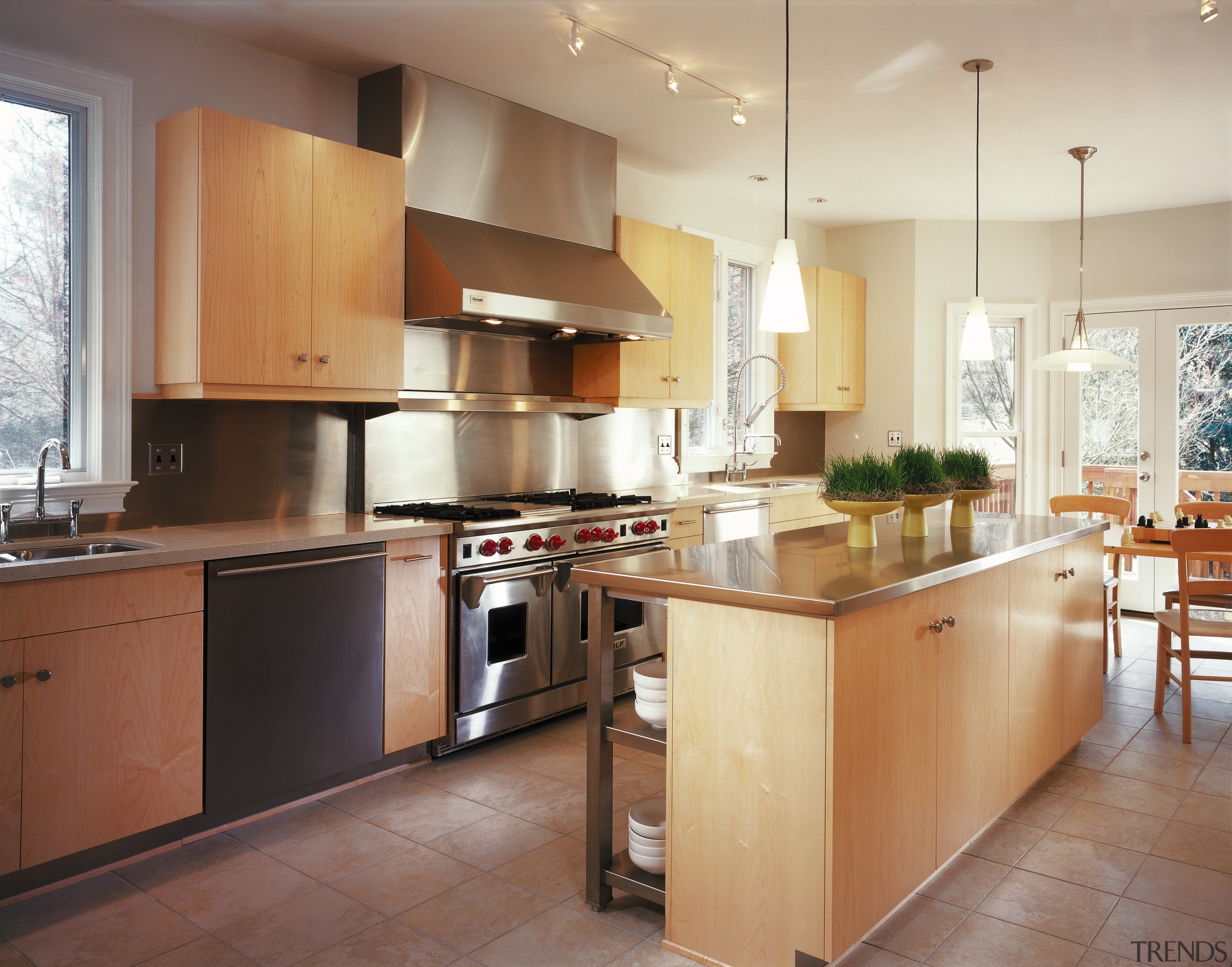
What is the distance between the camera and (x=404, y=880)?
102 inches

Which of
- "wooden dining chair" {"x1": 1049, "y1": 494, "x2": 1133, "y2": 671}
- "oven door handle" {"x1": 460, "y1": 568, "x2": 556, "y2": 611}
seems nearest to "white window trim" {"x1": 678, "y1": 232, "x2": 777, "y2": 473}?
"wooden dining chair" {"x1": 1049, "y1": 494, "x2": 1133, "y2": 671}

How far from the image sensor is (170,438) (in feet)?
10.6

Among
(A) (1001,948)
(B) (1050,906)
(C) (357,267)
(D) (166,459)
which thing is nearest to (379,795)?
(D) (166,459)

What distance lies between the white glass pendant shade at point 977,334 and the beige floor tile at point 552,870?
245cm

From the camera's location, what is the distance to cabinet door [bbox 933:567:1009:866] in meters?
2.45

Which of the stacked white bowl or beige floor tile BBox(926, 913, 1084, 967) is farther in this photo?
the stacked white bowl

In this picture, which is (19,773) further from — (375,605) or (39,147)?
(39,147)

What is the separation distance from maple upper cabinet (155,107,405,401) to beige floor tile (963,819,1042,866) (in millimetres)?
2619

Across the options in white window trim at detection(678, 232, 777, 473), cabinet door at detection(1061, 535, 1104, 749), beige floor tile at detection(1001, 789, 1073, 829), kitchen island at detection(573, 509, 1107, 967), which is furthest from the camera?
white window trim at detection(678, 232, 777, 473)

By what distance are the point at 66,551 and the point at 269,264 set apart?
1.14 metres

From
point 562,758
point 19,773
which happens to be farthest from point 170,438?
point 562,758

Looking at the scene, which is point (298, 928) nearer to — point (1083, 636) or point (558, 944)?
point (558, 944)

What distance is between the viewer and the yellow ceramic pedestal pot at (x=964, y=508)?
10.7 ft

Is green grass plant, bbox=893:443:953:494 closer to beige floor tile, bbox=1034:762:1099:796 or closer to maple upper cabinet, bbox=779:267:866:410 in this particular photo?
beige floor tile, bbox=1034:762:1099:796
